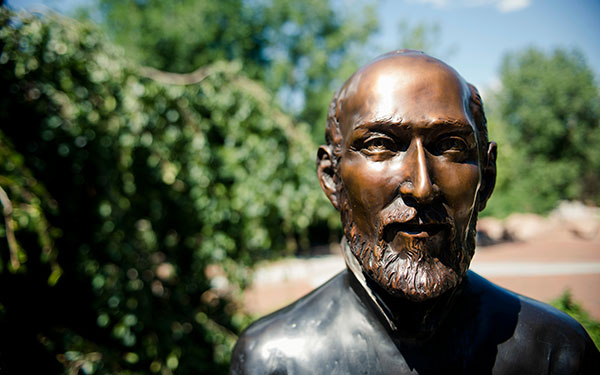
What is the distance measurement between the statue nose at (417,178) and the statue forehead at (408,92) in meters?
0.09

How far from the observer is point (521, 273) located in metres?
9.63

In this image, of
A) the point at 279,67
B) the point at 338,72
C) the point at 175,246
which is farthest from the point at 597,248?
the point at 175,246

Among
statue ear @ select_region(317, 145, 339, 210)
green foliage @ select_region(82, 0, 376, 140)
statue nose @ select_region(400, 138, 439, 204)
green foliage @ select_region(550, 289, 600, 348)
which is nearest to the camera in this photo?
statue nose @ select_region(400, 138, 439, 204)

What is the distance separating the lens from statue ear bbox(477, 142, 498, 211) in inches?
52.4

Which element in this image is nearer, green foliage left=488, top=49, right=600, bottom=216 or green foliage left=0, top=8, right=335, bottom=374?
green foliage left=0, top=8, right=335, bottom=374

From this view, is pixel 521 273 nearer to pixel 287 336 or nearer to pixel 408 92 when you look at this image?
pixel 287 336

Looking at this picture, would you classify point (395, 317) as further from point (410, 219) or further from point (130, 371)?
point (130, 371)

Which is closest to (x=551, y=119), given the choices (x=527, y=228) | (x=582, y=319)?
(x=527, y=228)

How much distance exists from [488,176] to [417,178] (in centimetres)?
43

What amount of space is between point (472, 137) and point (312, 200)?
2203 mm

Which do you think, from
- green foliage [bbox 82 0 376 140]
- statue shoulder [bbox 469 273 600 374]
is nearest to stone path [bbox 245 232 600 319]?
statue shoulder [bbox 469 273 600 374]

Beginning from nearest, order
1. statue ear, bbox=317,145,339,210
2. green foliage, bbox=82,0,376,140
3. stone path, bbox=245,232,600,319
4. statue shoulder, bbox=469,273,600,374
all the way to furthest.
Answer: statue shoulder, bbox=469,273,600,374
statue ear, bbox=317,145,339,210
stone path, bbox=245,232,600,319
green foliage, bbox=82,0,376,140

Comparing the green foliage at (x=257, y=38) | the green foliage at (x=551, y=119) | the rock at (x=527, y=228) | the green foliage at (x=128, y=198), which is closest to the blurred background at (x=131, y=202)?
the green foliage at (x=128, y=198)

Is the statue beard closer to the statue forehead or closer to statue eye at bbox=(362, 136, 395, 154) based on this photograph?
statue eye at bbox=(362, 136, 395, 154)
